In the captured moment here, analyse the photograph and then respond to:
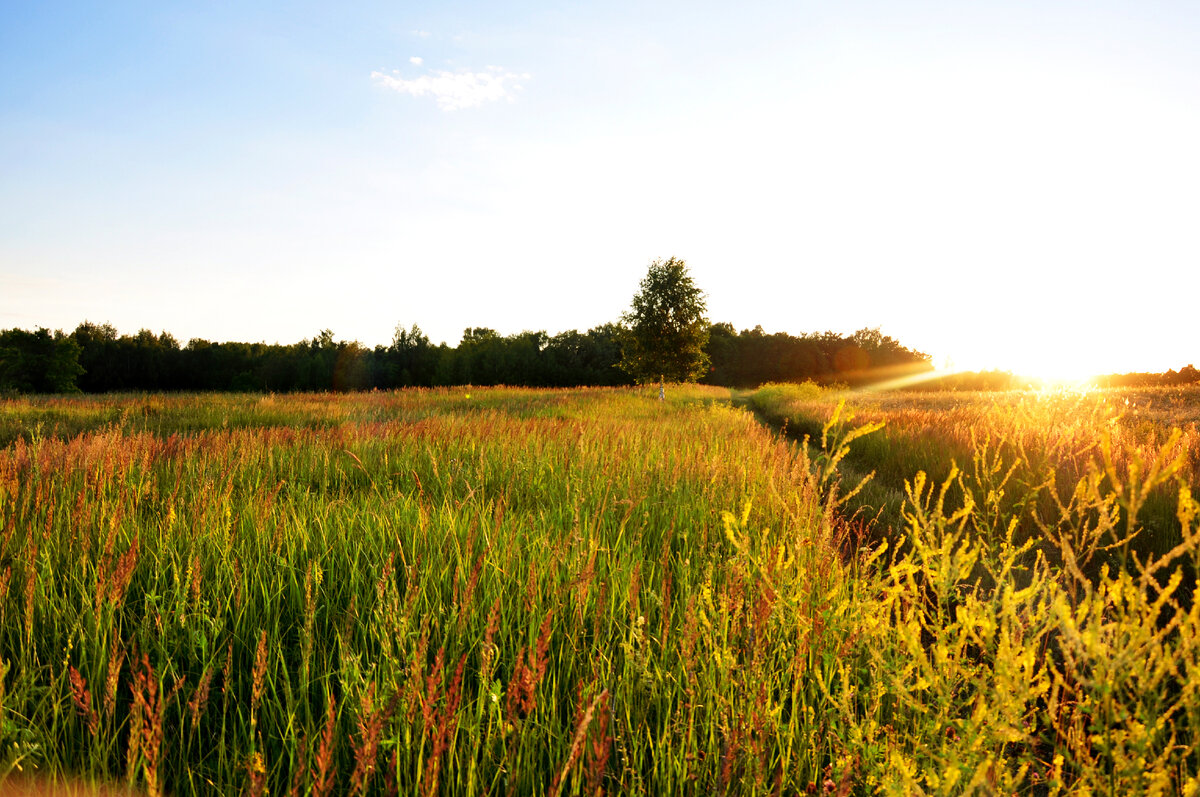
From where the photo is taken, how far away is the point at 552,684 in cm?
203

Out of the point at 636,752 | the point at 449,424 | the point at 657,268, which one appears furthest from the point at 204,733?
the point at 657,268

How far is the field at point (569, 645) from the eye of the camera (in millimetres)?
1330

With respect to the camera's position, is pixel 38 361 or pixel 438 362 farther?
pixel 438 362

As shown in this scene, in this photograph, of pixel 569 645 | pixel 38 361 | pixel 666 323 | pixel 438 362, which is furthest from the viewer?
pixel 438 362

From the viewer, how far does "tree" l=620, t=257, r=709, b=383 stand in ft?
99.0

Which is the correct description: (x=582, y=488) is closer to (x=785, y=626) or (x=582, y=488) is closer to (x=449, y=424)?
(x=785, y=626)

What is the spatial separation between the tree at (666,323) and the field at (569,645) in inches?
1011

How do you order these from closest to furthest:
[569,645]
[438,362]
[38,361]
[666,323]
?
[569,645]
[666,323]
[38,361]
[438,362]

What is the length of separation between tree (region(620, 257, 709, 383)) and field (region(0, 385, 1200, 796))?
25.7 meters

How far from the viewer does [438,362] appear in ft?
239

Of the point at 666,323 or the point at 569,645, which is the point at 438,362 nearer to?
the point at 666,323

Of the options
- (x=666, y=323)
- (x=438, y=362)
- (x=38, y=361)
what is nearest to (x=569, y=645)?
(x=666, y=323)

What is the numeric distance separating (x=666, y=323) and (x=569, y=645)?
94.2 feet

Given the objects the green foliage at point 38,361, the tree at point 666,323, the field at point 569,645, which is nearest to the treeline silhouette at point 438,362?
the green foliage at point 38,361
